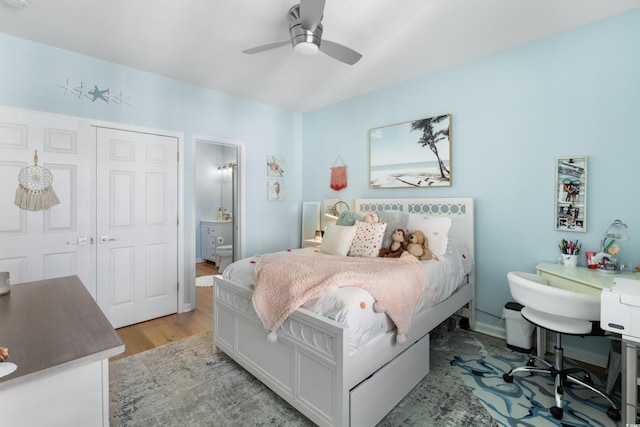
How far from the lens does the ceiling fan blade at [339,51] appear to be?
2285 mm

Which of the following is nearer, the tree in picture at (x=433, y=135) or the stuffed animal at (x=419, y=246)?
the stuffed animal at (x=419, y=246)

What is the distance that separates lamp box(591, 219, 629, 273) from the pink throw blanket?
4.57 ft

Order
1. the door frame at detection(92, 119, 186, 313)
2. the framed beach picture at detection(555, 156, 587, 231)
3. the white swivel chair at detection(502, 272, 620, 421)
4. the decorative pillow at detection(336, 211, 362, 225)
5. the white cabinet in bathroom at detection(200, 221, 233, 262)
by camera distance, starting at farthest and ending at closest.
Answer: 1. the white cabinet in bathroom at detection(200, 221, 233, 262)
2. the door frame at detection(92, 119, 186, 313)
3. the decorative pillow at detection(336, 211, 362, 225)
4. the framed beach picture at detection(555, 156, 587, 231)
5. the white swivel chair at detection(502, 272, 620, 421)

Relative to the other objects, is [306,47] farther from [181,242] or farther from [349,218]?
[181,242]

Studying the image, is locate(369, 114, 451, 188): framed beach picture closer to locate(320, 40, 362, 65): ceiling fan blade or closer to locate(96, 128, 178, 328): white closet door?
locate(320, 40, 362, 65): ceiling fan blade

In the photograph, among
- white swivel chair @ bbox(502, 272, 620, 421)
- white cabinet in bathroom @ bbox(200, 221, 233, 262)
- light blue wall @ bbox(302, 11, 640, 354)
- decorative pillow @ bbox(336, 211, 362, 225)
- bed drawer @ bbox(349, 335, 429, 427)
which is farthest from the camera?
white cabinet in bathroom @ bbox(200, 221, 233, 262)

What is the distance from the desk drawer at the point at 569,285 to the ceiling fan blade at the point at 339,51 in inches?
88.8

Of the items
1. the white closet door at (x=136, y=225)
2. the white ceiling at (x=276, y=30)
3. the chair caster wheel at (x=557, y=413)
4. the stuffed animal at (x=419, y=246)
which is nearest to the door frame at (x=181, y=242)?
the white closet door at (x=136, y=225)

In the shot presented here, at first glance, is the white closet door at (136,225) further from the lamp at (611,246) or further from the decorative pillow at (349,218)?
the lamp at (611,246)

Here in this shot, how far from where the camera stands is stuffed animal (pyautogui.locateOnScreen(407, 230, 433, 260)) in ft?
8.40

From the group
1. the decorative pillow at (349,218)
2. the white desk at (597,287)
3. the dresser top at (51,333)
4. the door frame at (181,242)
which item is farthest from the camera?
the door frame at (181,242)

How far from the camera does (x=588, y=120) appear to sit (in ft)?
7.98

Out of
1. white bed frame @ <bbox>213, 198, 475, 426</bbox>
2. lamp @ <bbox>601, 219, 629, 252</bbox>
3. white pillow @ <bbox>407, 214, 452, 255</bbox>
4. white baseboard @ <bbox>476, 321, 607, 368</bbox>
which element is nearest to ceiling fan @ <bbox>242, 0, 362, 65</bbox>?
white pillow @ <bbox>407, 214, 452, 255</bbox>

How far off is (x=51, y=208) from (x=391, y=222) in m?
3.13
